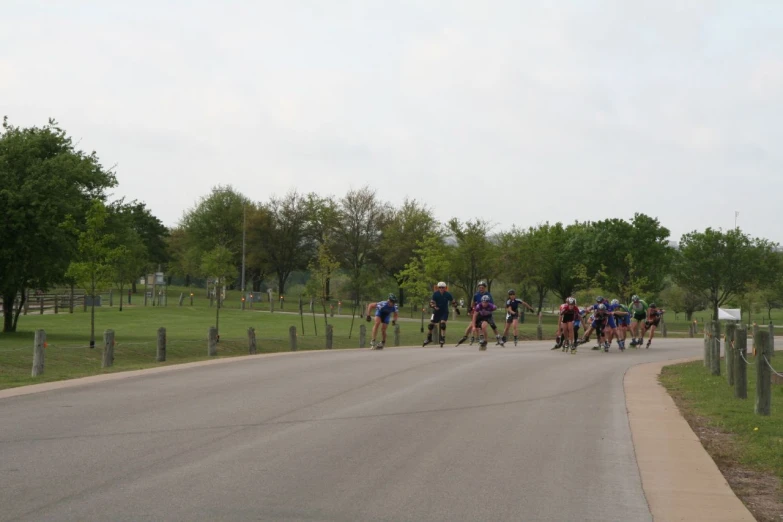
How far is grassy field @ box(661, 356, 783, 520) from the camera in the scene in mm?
8305

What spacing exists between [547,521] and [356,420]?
16.2ft

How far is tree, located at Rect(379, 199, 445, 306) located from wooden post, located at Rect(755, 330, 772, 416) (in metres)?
72.3

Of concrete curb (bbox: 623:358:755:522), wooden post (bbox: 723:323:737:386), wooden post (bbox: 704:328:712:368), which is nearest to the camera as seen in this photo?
concrete curb (bbox: 623:358:755:522)

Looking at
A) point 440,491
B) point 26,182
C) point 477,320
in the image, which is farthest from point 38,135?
point 440,491

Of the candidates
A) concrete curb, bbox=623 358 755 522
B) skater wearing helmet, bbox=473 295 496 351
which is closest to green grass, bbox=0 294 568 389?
skater wearing helmet, bbox=473 295 496 351

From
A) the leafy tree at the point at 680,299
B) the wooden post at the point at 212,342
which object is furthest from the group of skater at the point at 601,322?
the leafy tree at the point at 680,299

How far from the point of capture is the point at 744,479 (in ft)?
29.3

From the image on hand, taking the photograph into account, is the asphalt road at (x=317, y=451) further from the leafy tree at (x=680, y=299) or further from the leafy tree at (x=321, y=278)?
the leafy tree at (x=680, y=299)

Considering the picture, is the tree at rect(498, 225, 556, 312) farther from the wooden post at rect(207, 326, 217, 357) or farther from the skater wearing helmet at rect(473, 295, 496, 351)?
the wooden post at rect(207, 326, 217, 357)

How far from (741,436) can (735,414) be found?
1.99 metres

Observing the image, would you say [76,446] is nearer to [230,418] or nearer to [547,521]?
[230,418]

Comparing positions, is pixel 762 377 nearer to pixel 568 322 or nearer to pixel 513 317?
pixel 568 322

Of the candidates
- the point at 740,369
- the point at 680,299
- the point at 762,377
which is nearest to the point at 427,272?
the point at 680,299

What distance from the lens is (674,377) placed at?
20766 mm
